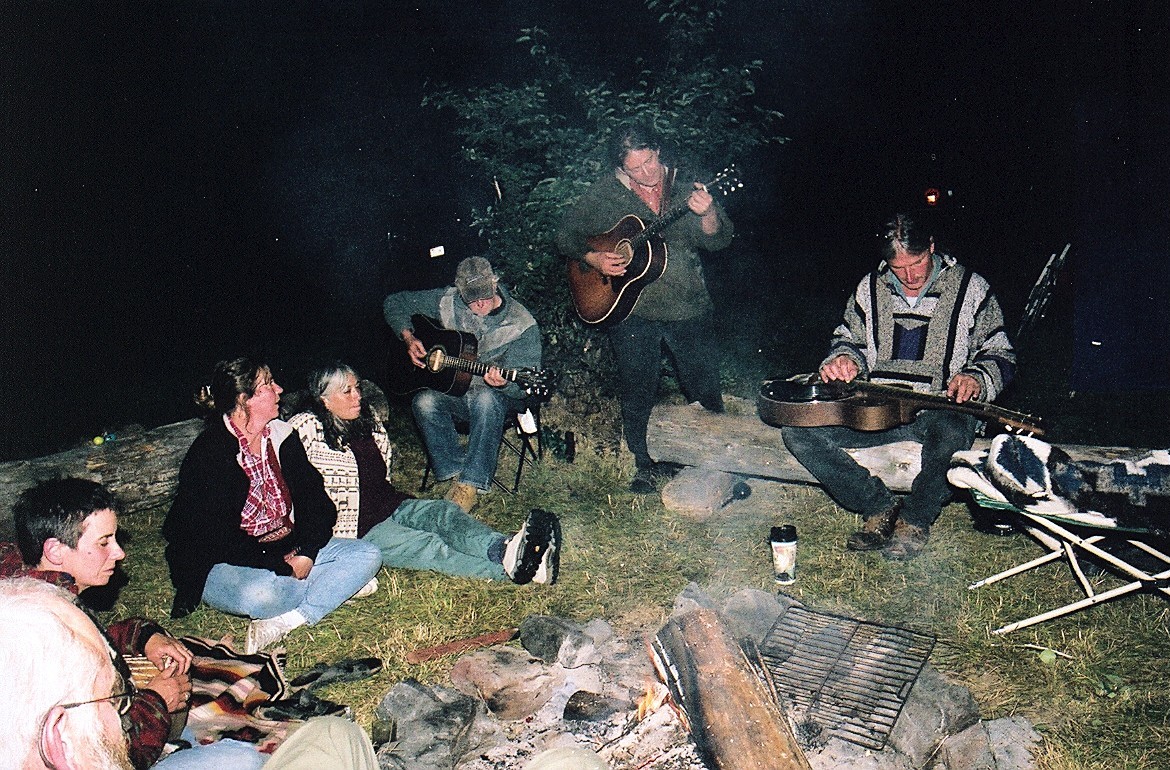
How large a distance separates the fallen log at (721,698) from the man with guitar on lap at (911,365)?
1.99 metres

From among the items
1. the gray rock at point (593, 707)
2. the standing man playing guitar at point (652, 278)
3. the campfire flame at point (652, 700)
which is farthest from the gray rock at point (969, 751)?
the standing man playing guitar at point (652, 278)

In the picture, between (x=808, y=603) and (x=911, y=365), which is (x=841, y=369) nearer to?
(x=911, y=365)

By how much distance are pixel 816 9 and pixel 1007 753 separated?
17038 millimetres

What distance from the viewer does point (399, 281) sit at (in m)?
12.9

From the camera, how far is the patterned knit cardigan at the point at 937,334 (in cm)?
476

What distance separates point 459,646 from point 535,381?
2.22 metres

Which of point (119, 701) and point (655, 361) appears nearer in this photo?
point (119, 701)

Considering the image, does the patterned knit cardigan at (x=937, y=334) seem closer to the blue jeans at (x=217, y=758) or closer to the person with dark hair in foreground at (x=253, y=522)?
the person with dark hair in foreground at (x=253, y=522)

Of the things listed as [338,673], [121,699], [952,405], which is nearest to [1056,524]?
[952,405]

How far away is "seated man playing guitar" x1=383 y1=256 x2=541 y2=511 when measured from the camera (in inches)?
235

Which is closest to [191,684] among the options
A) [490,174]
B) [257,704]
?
[257,704]

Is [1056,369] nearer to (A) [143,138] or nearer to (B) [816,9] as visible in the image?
(B) [816,9]

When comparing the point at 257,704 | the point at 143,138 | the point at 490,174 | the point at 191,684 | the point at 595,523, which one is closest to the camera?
the point at 191,684

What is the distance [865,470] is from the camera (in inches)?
200
